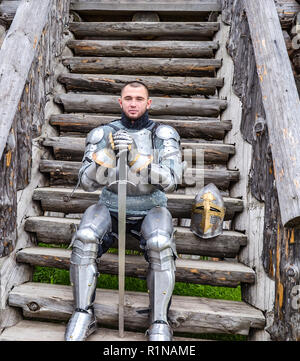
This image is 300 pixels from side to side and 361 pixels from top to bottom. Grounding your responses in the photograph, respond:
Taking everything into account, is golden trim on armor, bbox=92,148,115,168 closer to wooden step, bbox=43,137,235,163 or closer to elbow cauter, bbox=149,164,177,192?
elbow cauter, bbox=149,164,177,192

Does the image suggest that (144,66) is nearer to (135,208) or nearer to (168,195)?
(168,195)

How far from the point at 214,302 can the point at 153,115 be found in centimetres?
204

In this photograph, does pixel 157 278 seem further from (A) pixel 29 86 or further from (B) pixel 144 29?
(B) pixel 144 29

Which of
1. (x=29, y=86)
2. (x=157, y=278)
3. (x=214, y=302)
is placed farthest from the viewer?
(x=29, y=86)

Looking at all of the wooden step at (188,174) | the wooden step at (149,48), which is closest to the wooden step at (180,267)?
the wooden step at (188,174)

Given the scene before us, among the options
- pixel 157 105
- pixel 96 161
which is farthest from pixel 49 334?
pixel 157 105

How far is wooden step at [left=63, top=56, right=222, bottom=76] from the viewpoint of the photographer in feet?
13.2

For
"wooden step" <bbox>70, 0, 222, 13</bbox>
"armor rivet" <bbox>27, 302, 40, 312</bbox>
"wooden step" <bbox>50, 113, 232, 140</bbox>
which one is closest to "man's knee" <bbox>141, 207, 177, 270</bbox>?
"armor rivet" <bbox>27, 302, 40, 312</bbox>

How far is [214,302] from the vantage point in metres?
2.45

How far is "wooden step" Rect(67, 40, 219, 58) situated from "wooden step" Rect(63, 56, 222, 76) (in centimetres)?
22

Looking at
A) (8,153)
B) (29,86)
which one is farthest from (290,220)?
(29,86)

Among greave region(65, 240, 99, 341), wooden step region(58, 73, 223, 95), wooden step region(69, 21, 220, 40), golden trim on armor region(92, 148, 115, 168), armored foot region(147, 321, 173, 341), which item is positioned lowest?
armored foot region(147, 321, 173, 341)

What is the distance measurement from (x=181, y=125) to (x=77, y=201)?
1.22 meters

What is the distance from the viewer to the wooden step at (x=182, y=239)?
2.68 meters
